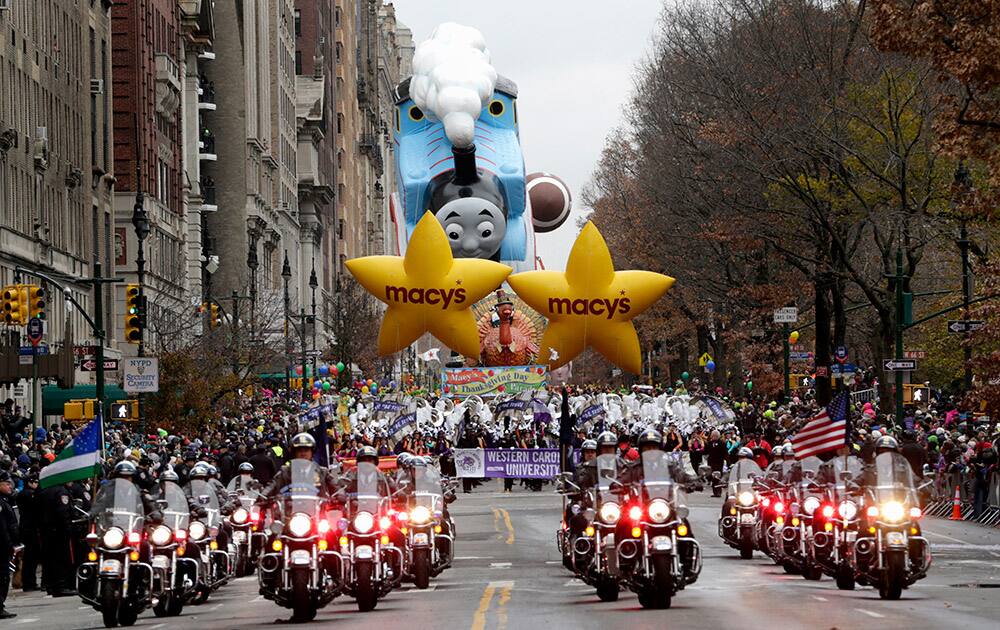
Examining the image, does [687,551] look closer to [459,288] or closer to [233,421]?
[459,288]

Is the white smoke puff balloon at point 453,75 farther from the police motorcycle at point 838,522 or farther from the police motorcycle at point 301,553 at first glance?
the police motorcycle at point 301,553

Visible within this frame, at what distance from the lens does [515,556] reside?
97.4 ft

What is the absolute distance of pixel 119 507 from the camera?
65.4ft

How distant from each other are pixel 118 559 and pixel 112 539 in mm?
217

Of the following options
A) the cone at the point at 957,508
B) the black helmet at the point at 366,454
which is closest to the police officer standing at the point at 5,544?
the black helmet at the point at 366,454

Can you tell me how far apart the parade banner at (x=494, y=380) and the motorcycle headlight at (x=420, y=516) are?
33.2 m

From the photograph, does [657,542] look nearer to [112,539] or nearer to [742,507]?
[112,539]

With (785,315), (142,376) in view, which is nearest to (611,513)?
(142,376)

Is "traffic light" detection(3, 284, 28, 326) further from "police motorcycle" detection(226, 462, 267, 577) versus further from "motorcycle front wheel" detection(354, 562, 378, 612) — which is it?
"motorcycle front wheel" detection(354, 562, 378, 612)

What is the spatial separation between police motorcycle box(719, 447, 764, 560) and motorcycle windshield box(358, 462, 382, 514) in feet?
22.6

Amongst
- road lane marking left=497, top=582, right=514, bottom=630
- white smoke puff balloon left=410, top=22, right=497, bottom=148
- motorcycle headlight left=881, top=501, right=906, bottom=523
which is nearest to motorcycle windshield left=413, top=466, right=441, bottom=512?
road lane marking left=497, top=582, right=514, bottom=630

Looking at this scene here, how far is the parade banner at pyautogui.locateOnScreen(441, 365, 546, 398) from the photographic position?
5750 centimetres

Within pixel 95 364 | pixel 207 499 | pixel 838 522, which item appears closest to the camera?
pixel 838 522

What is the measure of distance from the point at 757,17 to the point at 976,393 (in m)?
25.8
